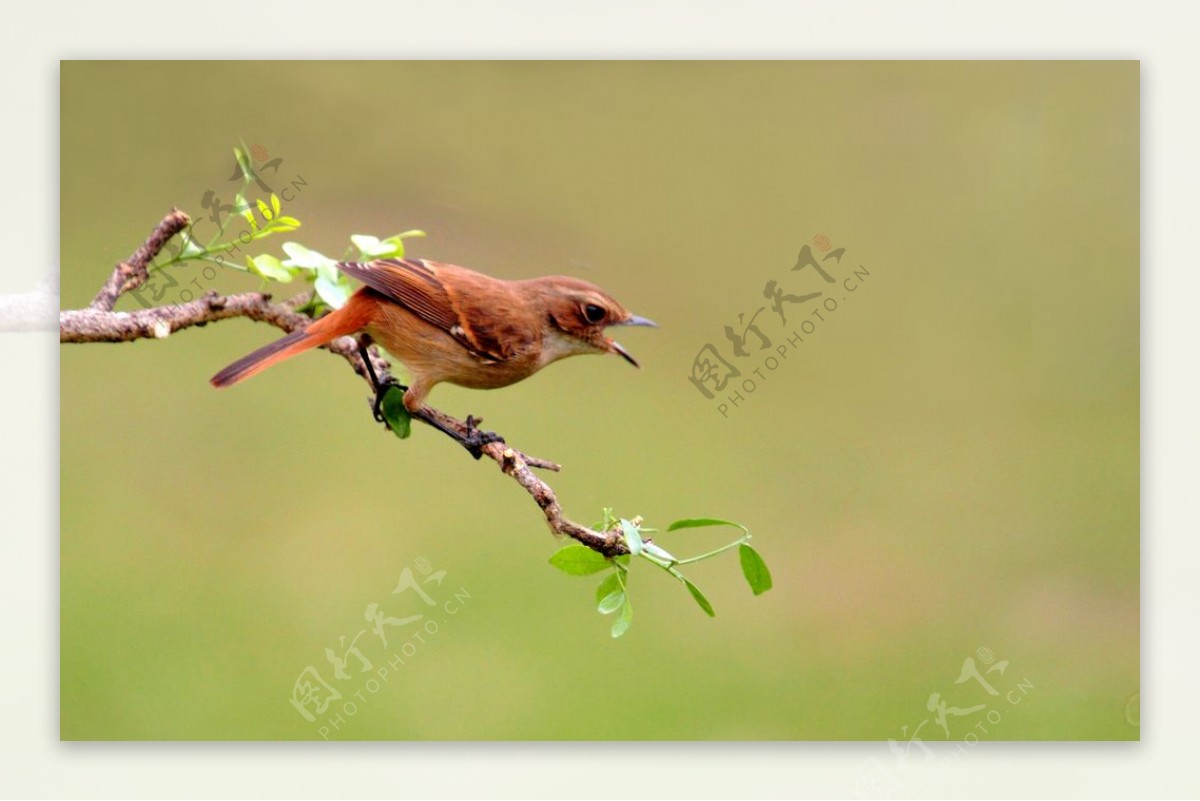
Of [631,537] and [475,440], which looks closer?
[631,537]

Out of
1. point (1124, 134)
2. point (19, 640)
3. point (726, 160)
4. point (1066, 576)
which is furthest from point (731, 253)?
point (19, 640)

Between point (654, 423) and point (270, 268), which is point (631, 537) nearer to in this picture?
point (270, 268)

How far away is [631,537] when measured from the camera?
171 cm

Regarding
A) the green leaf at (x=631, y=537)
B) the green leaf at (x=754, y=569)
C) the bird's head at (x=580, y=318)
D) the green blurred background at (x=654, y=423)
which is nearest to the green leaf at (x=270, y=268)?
the bird's head at (x=580, y=318)

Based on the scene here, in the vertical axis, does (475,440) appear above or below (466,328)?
below

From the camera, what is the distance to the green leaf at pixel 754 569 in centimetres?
183

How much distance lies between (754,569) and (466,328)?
1.91 ft

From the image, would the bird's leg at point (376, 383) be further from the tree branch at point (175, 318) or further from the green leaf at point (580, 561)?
the green leaf at point (580, 561)

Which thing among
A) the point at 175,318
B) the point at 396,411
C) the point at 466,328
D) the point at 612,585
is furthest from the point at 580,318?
the point at 175,318

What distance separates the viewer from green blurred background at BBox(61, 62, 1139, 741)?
2732 mm

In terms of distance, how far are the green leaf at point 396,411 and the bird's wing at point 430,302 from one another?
0.43 ft

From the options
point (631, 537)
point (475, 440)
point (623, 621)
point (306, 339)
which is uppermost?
point (306, 339)

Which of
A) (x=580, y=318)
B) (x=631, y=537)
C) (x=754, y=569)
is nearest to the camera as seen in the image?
(x=631, y=537)

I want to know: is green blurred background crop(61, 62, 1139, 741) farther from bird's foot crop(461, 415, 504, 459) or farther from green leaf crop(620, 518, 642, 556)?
green leaf crop(620, 518, 642, 556)
